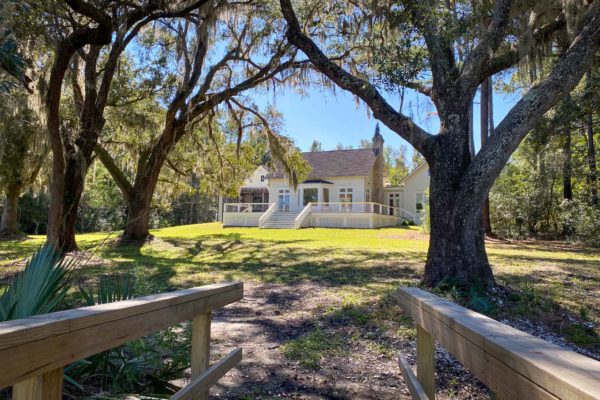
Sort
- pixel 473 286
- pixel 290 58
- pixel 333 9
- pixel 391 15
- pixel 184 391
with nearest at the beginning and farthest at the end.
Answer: pixel 184 391 < pixel 473 286 < pixel 391 15 < pixel 333 9 < pixel 290 58

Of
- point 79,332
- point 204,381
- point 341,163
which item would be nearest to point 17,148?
point 204,381

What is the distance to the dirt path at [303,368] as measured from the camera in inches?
129

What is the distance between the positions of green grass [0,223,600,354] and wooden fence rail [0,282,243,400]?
1548 millimetres

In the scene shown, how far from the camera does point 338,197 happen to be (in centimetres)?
2906

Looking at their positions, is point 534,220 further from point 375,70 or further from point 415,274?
point 375,70

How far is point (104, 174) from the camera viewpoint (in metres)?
27.8

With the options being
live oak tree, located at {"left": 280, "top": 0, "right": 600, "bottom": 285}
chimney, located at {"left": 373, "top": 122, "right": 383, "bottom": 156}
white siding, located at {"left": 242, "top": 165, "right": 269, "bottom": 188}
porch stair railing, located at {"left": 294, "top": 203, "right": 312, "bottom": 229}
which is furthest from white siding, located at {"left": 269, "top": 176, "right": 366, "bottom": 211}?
live oak tree, located at {"left": 280, "top": 0, "right": 600, "bottom": 285}

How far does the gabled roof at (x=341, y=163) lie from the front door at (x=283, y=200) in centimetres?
119

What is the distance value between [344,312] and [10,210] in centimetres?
1860

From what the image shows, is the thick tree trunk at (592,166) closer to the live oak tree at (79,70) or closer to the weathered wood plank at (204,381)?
the live oak tree at (79,70)

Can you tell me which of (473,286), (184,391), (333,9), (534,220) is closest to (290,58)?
(333,9)

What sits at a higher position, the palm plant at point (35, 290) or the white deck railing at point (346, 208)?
the white deck railing at point (346, 208)

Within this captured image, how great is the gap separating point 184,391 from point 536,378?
1582 mm

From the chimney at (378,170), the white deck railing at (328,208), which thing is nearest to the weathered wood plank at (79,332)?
the white deck railing at (328,208)
